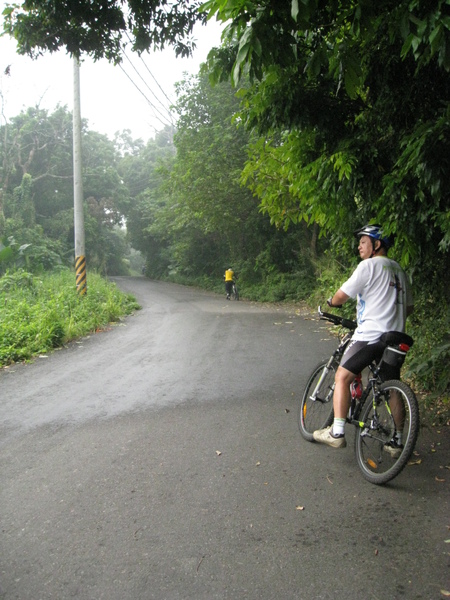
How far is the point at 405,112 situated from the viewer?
4949mm

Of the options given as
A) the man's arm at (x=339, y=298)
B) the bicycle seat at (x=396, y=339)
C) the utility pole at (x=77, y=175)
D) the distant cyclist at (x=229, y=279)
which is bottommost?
the distant cyclist at (x=229, y=279)

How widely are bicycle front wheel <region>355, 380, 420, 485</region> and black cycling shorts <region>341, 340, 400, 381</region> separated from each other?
7.4 inches

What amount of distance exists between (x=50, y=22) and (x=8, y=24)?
719 mm

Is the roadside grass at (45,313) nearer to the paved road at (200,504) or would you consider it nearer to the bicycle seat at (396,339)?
the paved road at (200,504)

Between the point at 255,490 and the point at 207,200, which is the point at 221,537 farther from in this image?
the point at 207,200

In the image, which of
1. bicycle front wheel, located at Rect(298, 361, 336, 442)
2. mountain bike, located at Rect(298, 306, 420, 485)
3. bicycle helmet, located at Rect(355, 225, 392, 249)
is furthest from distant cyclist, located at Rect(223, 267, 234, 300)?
bicycle helmet, located at Rect(355, 225, 392, 249)

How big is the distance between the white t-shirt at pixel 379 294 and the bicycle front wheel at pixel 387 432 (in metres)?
0.49

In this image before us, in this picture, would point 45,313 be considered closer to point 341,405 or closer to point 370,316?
point 341,405

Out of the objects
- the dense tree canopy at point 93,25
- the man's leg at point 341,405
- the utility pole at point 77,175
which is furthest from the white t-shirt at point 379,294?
the utility pole at point 77,175

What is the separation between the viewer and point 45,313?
11.6 m

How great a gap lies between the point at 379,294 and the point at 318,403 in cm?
135

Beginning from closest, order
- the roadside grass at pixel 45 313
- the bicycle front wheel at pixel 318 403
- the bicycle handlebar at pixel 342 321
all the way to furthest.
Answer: the bicycle handlebar at pixel 342 321, the bicycle front wheel at pixel 318 403, the roadside grass at pixel 45 313

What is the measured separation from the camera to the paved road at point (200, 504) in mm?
2807

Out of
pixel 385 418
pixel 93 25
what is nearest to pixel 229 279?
pixel 93 25
